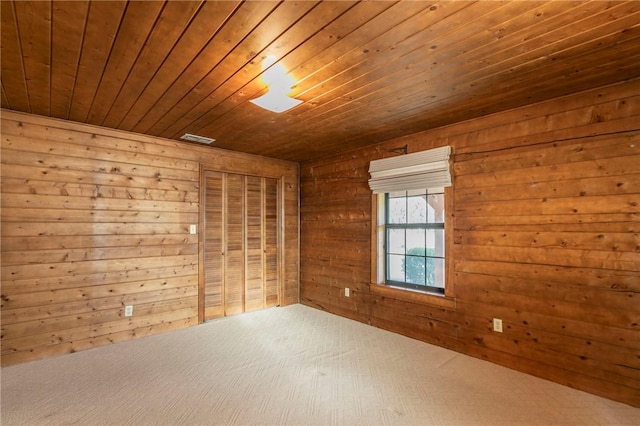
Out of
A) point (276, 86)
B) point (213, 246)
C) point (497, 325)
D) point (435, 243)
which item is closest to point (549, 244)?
point (497, 325)

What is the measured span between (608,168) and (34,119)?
15.7 feet

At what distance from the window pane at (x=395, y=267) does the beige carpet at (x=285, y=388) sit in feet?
2.33

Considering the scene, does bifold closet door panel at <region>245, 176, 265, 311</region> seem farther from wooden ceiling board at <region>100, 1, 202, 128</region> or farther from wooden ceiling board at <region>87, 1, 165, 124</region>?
wooden ceiling board at <region>87, 1, 165, 124</region>

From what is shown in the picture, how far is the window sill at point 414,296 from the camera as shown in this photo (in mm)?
3112

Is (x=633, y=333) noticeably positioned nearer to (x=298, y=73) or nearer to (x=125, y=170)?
(x=298, y=73)

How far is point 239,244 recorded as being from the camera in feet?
14.2

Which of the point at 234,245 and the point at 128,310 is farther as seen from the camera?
the point at 234,245

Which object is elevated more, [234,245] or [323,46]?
[323,46]

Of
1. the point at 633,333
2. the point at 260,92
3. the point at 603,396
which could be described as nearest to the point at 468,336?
the point at 603,396

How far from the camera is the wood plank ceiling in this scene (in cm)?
149

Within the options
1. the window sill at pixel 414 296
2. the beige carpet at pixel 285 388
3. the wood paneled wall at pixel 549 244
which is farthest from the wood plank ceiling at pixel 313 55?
the beige carpet at pixel 285 388

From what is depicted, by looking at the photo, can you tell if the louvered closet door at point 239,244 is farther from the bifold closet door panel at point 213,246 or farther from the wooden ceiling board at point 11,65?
the wooden ceiling board at point 11,65

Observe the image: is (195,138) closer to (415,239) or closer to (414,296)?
(415,239)

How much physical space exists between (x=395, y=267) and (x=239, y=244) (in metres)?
2.11
